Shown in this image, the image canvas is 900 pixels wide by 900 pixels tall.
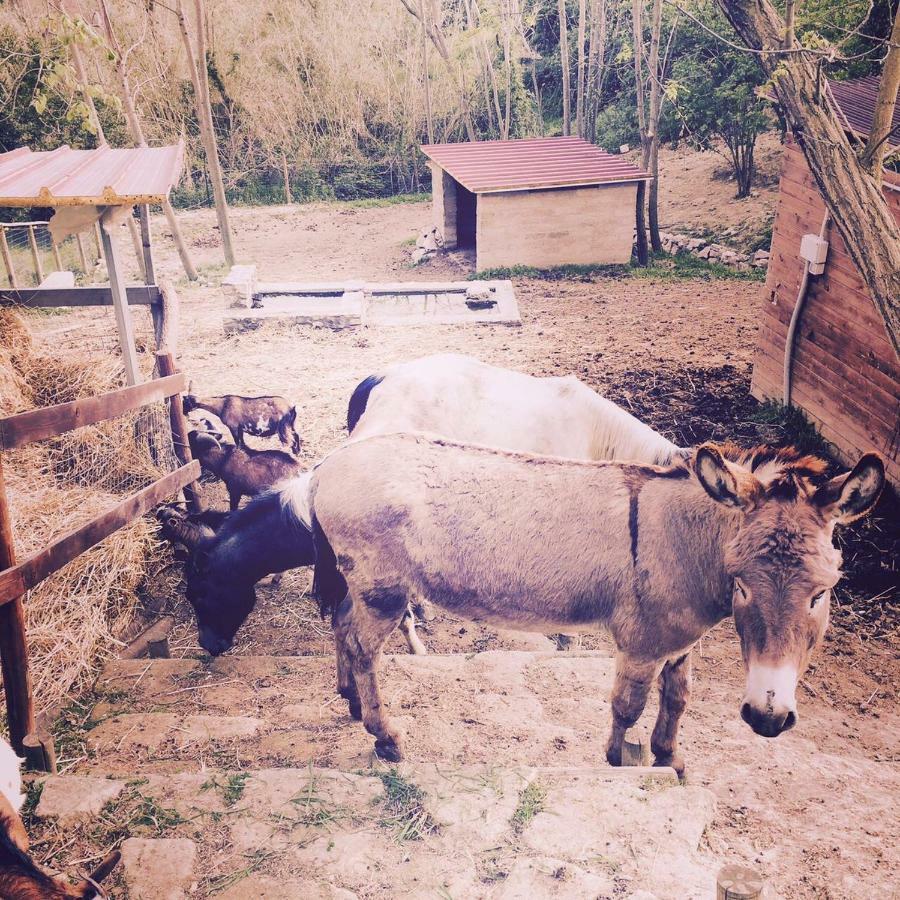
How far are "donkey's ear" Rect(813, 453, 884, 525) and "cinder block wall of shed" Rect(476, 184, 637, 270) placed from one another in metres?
11.7

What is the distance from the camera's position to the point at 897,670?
16.6 ft

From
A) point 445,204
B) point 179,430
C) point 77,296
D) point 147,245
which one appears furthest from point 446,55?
point 179,430

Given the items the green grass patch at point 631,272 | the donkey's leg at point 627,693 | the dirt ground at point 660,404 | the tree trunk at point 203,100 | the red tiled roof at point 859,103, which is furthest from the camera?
the green grass patch at point 631,272

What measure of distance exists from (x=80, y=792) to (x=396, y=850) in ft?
4.47

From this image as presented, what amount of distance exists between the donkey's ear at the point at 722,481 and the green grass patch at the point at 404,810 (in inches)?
68.7

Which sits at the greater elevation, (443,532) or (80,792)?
(443,532)

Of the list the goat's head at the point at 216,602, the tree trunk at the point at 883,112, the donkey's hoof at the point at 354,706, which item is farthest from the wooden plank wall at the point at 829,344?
the goat's head at the point at 216,602

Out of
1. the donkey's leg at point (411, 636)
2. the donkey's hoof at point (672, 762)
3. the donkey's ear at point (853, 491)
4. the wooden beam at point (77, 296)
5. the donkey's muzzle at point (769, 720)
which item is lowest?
the donkey's leg at point (411, 636)

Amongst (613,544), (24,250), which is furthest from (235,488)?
(24,250)

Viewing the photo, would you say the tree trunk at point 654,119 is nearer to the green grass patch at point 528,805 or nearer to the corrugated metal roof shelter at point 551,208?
the corrugated metal roof shelter at point 551,208

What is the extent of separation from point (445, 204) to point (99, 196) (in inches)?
472

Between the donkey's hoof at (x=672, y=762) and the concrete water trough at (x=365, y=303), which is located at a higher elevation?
the concrete water trough at (x=365, y=303)

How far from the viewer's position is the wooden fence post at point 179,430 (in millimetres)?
5695

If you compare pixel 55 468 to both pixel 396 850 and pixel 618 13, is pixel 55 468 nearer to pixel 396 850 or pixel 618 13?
pixel 396 850
